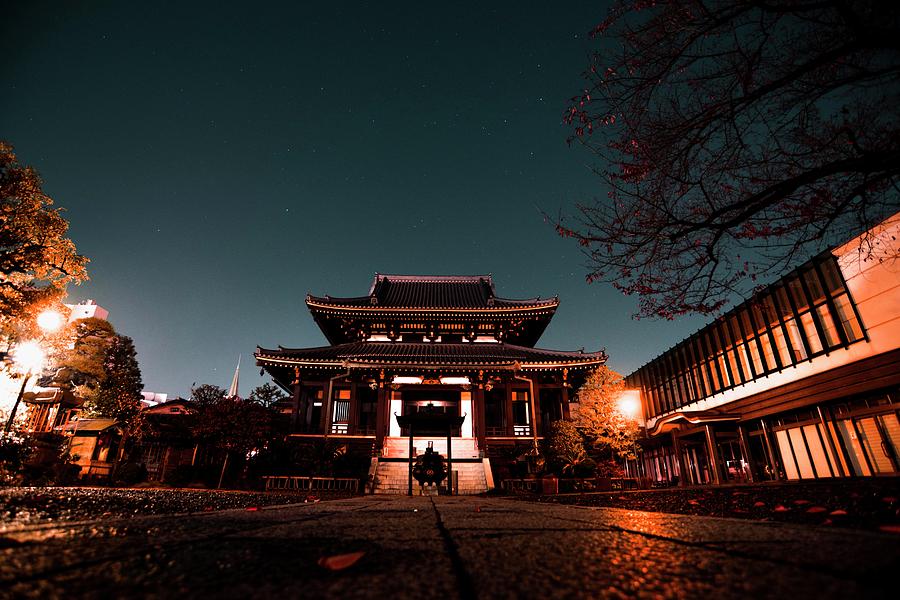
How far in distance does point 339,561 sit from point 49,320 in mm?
16918

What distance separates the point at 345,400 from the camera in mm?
18984

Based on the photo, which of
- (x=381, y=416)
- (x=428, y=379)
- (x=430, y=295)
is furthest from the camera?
(x=430, y=295)

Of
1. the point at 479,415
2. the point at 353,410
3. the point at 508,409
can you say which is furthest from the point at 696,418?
the point at 353,410

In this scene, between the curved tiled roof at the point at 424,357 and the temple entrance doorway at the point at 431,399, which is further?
the temple entrance doorway at the point at 431,399

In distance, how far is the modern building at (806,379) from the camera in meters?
12.6

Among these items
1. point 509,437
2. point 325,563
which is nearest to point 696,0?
point 325,563

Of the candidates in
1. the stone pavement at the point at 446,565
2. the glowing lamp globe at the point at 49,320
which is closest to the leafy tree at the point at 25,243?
the glowing lamp globe at the point at 49,320

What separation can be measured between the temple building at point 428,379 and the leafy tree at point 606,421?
44.6 inches

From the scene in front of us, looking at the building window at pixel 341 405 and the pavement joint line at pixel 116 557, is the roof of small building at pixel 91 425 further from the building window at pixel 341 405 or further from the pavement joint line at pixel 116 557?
the pavement joint line at pixel 116 557

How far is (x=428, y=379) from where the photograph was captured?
61.2 ft

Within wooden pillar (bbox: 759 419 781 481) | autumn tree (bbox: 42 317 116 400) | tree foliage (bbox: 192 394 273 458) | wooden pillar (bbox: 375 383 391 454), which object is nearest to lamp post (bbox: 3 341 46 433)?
tree foliage (bbox: 192 394 273 458)

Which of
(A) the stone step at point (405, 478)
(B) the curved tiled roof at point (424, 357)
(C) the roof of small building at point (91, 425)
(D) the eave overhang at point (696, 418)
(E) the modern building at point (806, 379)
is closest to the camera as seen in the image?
(E) the modern building at point (806, 379)

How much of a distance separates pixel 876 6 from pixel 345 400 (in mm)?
19388

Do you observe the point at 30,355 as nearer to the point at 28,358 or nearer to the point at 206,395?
the point at 28,358
